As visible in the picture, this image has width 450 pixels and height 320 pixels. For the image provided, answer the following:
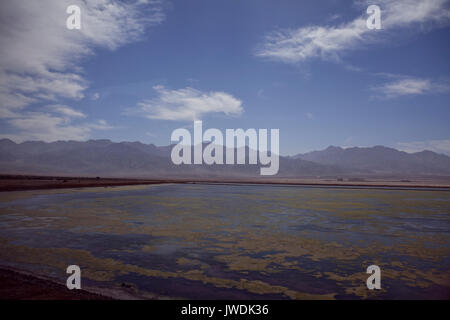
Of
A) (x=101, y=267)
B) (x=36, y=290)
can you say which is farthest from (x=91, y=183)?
(x=36, y=290)

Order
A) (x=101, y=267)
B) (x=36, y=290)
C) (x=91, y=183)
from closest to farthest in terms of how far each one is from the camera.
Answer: (x=36, y=290) < (x=101, y=267) < (x=91, y=183)

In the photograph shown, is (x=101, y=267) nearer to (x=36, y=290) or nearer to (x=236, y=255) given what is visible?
(x=36, y=290)

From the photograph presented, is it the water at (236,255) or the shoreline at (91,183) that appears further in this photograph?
the shoreline at (91,183)

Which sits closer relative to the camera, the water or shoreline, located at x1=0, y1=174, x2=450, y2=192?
the water

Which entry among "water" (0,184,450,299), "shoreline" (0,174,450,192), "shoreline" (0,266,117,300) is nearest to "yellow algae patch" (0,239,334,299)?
"water" (0,184,450,299)

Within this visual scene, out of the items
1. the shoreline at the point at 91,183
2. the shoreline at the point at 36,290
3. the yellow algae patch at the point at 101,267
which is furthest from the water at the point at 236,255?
the shoreline at the point at 91,183

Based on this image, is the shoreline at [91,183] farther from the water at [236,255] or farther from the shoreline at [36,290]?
the shoreline at [36,290]

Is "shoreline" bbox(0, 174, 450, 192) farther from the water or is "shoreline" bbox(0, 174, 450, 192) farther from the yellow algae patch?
the yellow algae patch

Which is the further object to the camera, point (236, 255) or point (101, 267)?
point (236, 255)

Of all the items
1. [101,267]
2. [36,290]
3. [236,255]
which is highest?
[36,290]

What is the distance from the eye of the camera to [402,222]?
17.3 metres

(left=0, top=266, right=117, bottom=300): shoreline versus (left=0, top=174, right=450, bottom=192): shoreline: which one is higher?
(left=0, top=266, right=117, bottom=300): shoreline
